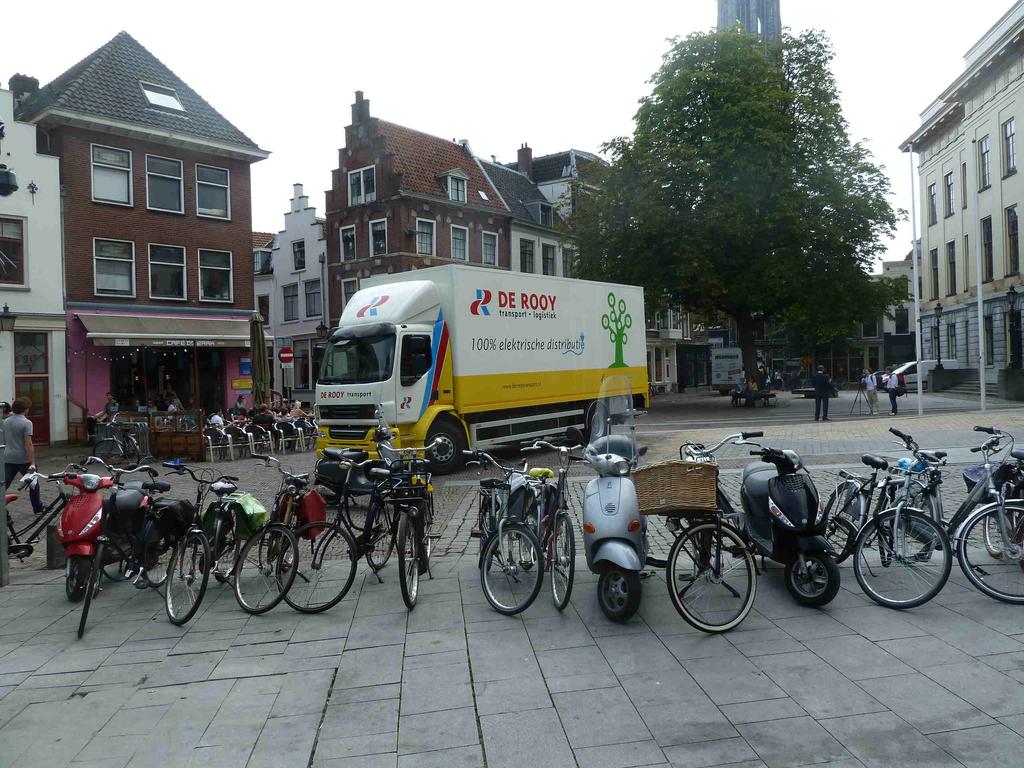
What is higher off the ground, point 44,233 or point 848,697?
point 44,233

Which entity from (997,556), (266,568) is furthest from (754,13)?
(266,568)

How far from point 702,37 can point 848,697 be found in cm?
3048

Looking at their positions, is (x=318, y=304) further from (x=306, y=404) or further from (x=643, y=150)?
(x=643, y=150)

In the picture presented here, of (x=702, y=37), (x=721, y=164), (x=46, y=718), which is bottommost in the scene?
(x=46, y=718)

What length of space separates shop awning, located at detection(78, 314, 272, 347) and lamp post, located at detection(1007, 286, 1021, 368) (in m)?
28.2

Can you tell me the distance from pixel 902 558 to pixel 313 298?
3915 cm

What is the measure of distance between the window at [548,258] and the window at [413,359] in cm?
3055

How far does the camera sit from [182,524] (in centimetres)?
644

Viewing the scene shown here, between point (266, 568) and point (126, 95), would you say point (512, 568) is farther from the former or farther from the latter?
point (126, 95)

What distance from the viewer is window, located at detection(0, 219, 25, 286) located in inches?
837

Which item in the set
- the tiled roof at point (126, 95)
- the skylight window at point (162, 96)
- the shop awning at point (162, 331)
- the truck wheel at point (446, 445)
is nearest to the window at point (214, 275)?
the shop awning at point (162, 331)

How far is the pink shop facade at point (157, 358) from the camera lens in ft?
74.1

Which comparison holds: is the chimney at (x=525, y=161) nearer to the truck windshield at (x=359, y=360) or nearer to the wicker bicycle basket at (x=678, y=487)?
the truck windshield at (x=359, y=360)

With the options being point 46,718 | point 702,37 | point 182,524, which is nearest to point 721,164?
point 702,37
